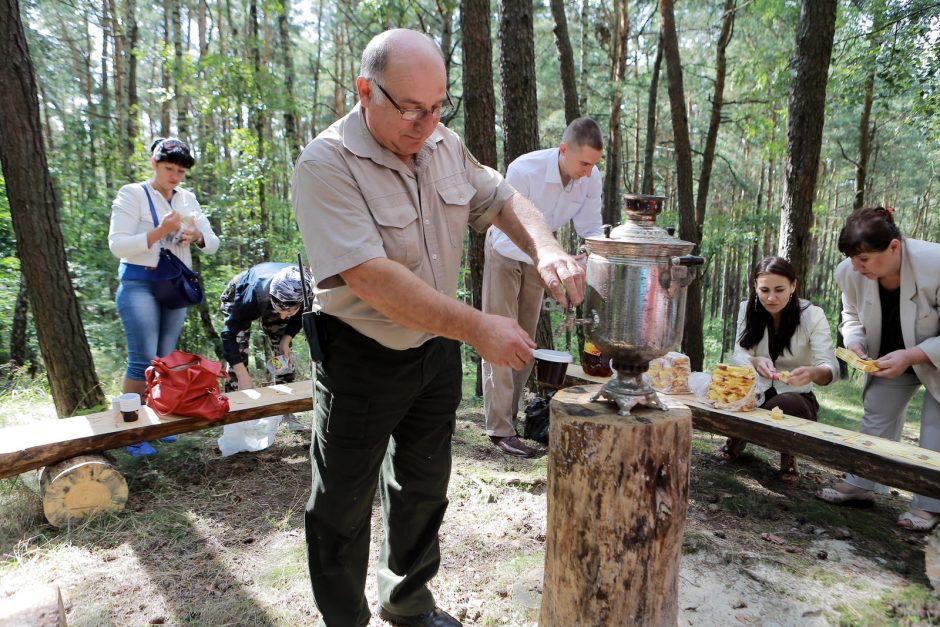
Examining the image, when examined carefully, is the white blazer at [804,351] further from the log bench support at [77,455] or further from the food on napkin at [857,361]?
the log bench support at [77,455]

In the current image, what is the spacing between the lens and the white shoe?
195 inches

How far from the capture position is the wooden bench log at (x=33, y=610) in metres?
1.81

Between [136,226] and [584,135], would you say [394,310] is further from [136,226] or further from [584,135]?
[136,226]

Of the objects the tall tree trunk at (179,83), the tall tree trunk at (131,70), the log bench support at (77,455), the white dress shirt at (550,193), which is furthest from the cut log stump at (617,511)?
the tall tree trunk at (131,70)

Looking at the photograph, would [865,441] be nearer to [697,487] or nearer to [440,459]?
[697,487]

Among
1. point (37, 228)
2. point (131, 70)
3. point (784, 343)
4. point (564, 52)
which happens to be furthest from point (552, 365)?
point (131, 70)

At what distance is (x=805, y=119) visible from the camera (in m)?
5.27

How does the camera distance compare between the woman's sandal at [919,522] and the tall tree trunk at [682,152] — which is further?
the tall tree trunk at [682,152]

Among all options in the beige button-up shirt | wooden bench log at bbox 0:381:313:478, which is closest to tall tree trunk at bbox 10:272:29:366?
wooden bench log at bbox 0:381:313:478

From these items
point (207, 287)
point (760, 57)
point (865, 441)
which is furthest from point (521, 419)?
point (760, 57)

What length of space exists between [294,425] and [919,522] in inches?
175

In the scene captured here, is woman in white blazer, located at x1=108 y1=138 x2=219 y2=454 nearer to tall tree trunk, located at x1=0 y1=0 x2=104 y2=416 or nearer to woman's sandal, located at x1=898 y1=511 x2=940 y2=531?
tall tree trunk, located at x1=0 y1=0 x2=104 y2=416

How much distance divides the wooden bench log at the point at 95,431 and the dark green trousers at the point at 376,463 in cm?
200

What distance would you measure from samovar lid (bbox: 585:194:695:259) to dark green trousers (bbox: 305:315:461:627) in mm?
727
